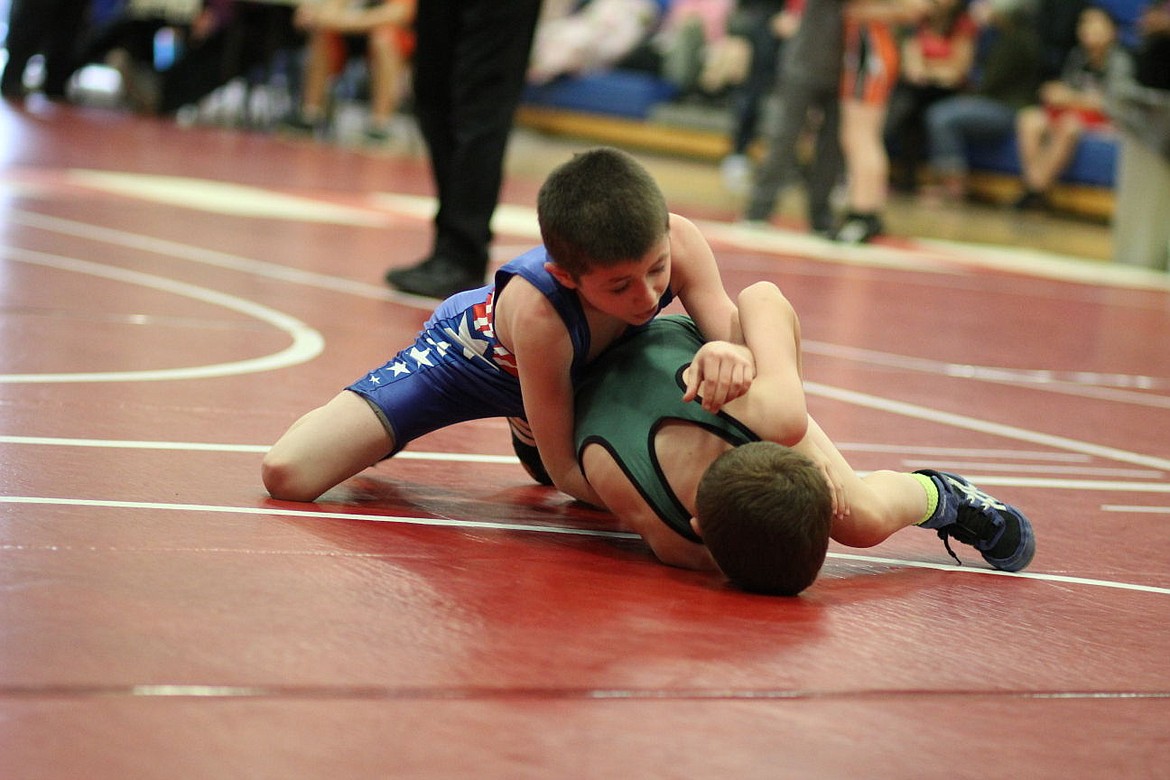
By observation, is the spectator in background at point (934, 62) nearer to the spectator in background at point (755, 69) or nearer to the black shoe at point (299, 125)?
the spectator in background at point (755, 69)

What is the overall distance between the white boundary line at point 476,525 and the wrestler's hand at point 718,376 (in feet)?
1.14

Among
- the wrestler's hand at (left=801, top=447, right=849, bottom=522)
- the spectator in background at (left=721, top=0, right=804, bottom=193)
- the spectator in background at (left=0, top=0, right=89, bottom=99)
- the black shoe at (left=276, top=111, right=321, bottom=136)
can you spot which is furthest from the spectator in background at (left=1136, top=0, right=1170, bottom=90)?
the spectator in background at (left=0, top=0, right=89, bottom=99)

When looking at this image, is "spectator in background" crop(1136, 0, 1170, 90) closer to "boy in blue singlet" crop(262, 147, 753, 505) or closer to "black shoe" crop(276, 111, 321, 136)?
"boy in blue singlet" crop(262, 147, 753, 505)

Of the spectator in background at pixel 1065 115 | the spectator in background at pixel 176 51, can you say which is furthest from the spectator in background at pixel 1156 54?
the spectator in background at pixel 176 51

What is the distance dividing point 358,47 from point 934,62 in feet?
15.4

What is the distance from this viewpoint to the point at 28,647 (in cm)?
162

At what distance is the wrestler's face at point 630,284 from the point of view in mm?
2102

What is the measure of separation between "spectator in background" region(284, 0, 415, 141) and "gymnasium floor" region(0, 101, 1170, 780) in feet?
25.7

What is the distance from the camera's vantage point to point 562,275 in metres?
2.20

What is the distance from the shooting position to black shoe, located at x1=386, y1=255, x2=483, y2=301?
4.59m

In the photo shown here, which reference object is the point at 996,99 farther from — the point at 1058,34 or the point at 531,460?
the point at 531,460

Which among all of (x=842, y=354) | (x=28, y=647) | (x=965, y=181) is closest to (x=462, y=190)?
(x=842, y=354)

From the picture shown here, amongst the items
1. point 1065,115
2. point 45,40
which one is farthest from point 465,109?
point 45,40

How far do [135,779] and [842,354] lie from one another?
3.25m
